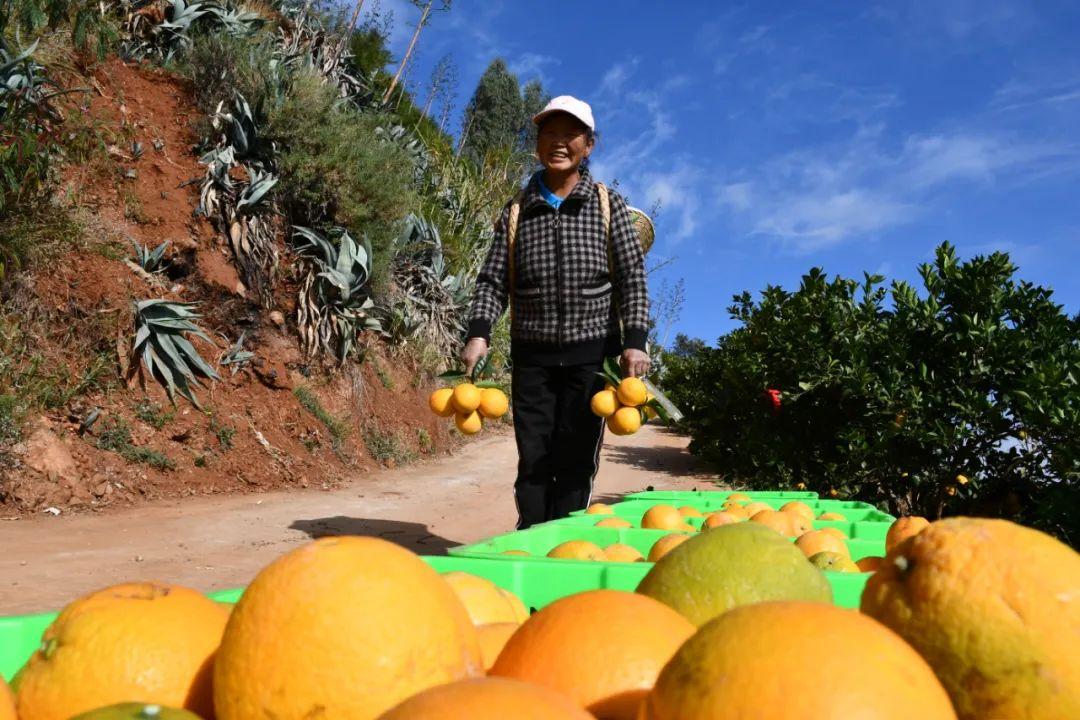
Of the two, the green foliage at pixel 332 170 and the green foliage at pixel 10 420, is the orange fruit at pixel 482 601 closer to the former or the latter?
the green foliage at pixel 10 420

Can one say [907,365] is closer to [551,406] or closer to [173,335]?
[551,406]

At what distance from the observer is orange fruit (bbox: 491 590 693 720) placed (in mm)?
947

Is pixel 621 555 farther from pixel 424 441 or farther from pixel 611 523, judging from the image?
pixel 424 441

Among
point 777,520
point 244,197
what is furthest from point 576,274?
point 244,197

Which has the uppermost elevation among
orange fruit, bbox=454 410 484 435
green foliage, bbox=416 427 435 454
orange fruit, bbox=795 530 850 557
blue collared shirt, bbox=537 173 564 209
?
blue collared shirt, bbox=537 173 564 209

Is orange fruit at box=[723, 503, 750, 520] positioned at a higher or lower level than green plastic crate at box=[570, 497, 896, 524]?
higher

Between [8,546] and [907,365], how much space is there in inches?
258

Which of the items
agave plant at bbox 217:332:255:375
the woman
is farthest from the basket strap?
agave plant at bbox 217:332:255:375

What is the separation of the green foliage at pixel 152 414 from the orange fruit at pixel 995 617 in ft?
25.4

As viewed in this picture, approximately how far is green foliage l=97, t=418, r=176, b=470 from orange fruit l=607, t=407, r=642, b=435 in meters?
4.94

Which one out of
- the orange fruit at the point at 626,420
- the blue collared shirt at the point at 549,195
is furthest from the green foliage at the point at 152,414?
the orange fruit at the point at 626,420

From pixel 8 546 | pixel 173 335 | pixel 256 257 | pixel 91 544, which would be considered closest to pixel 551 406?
pixel 91 544

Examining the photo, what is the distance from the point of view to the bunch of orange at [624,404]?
4.11 metres

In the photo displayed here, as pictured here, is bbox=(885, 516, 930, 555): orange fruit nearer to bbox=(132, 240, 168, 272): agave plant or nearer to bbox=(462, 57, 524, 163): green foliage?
bbox=(132, 240, 168, 272): agave plant
